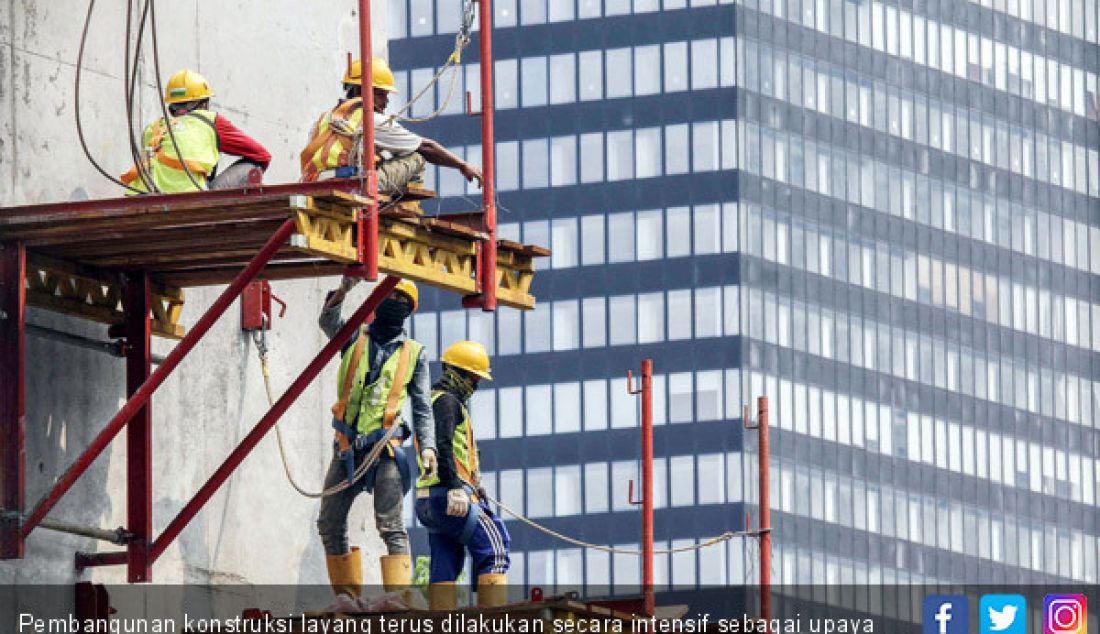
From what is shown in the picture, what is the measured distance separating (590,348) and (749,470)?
350 inches

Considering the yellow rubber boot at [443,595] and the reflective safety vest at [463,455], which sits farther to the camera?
the reflective safety vest at [463,455]

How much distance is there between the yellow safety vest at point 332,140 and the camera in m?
25.5

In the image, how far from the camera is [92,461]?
81.8ft

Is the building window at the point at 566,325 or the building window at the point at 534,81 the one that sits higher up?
the building window at the point at 534,81

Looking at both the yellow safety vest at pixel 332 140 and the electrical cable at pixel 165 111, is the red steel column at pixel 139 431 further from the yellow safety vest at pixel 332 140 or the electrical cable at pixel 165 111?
the yellow safety vest at pixel 332 140

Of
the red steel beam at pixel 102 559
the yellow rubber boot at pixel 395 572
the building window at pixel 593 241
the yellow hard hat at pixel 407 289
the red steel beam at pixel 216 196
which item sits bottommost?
the yellow rubber boot at pixel 395 572

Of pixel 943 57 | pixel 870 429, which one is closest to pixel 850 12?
pixel 943 57

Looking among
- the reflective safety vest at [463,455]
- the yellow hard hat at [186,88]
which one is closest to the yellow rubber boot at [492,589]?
the reflective safety vest at [463,455]

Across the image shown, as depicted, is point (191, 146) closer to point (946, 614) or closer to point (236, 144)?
point (236, 144)

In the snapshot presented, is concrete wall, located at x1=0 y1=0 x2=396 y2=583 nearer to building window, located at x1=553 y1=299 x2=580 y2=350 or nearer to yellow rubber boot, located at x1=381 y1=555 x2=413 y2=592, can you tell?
yellow rubber boot, located at x1=381 y1=555 x2=413 y2=592

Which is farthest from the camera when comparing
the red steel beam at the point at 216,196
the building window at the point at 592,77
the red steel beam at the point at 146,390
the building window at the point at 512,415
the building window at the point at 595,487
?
the building window at the point at 592,77

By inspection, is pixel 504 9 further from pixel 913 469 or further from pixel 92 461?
pixel 92 461

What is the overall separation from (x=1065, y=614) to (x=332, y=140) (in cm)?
11075

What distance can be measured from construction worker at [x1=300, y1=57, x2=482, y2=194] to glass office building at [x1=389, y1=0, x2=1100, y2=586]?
105 m
